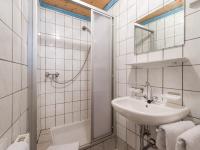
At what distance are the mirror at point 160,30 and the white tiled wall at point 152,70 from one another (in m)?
0.05

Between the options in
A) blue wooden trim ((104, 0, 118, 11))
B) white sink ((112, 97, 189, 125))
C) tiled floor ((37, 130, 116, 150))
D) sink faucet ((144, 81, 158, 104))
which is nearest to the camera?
white sink ((112, 97, 189, 125))

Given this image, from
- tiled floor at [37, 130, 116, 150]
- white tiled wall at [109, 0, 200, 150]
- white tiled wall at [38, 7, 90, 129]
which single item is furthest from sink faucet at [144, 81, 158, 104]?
white tiled wall at [38, 7, 90, 129]

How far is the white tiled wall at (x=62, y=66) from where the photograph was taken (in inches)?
70.8

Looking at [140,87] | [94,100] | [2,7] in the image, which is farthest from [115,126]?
[2,7]

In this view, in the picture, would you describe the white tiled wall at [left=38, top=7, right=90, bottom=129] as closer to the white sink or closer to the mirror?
the mirror

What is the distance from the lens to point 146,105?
42.8 inches

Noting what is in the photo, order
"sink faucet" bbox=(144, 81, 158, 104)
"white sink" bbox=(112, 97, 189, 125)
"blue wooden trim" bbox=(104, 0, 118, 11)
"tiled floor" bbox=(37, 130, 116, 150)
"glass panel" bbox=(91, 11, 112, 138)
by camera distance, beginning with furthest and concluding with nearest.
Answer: "blue wooden trim" bbox=(104, 0, 118, 11) < "glass panel" bbox=(91, 11, 112, 138) < "tiled floor" bbox=(37, 130, 116, 150) < "sink faucet" bbox=(144, 81, 158, 104) < "white sink" bbox=(112, 97, 189, 125)

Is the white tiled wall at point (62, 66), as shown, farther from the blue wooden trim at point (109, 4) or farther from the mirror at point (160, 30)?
the mirror at point (160, 30)

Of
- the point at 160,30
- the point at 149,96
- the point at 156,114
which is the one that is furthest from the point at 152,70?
the point at 156,114

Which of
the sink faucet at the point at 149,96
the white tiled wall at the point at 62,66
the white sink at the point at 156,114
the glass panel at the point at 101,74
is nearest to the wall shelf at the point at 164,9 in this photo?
the glass panel at the point at 101,74

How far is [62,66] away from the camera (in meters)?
1.96

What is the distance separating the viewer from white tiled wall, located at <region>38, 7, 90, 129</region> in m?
1.80

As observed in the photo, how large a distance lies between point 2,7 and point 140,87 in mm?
1357

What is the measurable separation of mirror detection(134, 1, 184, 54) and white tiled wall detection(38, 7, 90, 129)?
3.89ft
